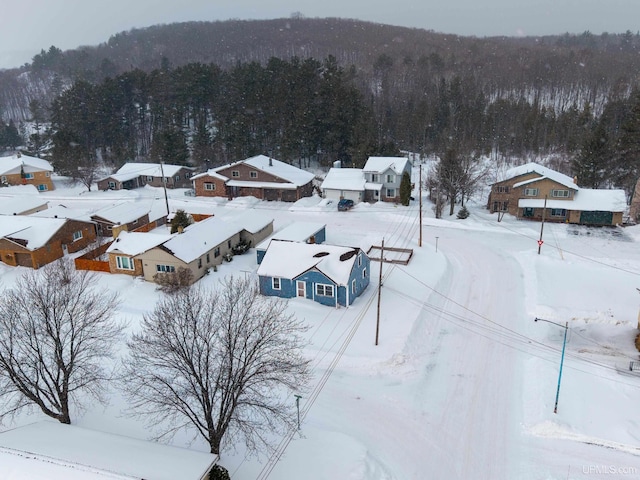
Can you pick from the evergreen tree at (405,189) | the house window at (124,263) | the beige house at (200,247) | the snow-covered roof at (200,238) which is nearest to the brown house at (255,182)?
the evergreen tree at (405,189)

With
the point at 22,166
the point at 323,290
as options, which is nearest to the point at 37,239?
the point at 323,290

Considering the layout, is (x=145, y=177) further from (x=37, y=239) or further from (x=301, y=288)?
(x=301, y=288)

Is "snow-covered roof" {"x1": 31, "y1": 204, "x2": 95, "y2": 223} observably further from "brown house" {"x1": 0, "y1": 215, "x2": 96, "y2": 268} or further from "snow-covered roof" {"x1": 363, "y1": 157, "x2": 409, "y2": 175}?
"snow-covered roof" {"x1": 363, "y1": 157, "x2": 409, "y2": 175}

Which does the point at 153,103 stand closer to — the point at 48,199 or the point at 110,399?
the point at 48,199

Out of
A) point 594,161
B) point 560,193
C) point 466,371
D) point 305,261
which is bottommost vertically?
point 466,371

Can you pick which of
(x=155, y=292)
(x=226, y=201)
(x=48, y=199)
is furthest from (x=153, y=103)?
(x=155, y=292)

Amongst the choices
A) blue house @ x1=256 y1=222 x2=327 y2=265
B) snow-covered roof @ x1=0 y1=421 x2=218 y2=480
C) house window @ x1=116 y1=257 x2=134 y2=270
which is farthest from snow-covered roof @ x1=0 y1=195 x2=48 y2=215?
snow-covered roof @ x1=0 y1=421 x2=218 y2=480

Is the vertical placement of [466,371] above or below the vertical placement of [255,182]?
below
